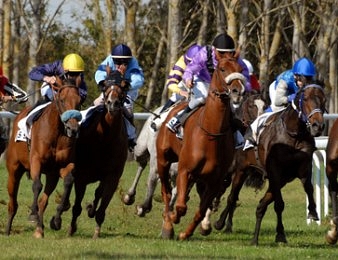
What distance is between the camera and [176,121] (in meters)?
14.5

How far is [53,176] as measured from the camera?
14203 mm

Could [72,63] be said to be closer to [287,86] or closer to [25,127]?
[25,127]

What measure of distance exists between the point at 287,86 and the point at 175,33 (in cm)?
1536

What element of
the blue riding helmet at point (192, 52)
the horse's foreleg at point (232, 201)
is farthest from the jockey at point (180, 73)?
the horse's foreleg at point (232, 201)

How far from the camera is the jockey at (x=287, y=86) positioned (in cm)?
1422

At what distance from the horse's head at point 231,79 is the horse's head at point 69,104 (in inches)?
61.1

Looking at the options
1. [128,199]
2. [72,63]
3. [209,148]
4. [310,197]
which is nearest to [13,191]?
[72,63]

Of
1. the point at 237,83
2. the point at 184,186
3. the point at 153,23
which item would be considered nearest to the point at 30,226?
the point at 184,186

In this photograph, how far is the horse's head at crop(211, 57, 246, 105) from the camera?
12.6m

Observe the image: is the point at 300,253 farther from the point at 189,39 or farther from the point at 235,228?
the point at 189,39

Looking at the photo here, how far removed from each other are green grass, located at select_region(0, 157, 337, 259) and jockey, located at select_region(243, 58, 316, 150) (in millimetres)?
1319

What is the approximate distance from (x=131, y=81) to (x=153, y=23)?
1600 inches

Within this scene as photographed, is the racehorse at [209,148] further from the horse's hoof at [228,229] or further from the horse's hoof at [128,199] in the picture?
the horse's hoof at [128,199]

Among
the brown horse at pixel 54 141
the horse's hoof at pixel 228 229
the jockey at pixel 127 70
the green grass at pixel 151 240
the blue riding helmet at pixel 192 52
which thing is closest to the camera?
the green grass at pixel 151 240
